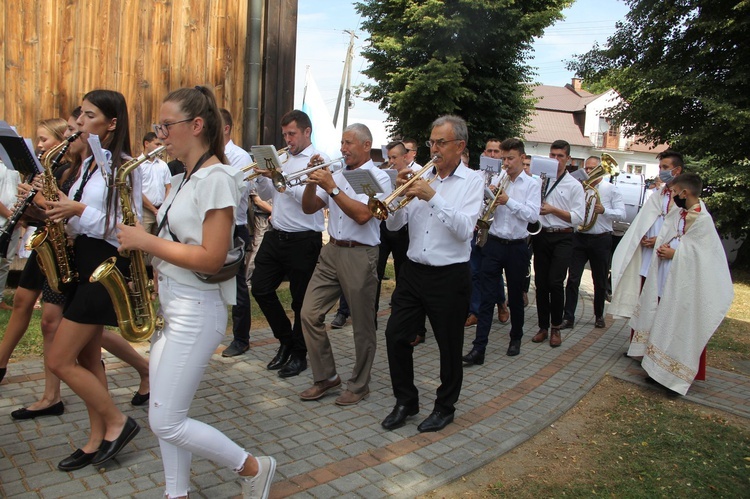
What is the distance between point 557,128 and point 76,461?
52573 millimetres

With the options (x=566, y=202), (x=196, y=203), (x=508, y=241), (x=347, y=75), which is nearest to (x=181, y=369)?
(x=196, y=203)

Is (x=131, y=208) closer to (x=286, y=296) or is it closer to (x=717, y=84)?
(x=286, y=296)

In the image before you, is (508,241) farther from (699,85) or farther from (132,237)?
(699,85)

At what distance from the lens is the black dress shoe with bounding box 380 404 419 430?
14.4 ft

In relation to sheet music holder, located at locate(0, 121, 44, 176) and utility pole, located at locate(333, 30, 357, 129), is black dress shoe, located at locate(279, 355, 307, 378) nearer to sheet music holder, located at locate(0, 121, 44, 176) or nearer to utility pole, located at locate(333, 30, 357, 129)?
sheet music holder, located at locate(0, 121, 44, 176)

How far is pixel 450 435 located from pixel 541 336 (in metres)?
3.11

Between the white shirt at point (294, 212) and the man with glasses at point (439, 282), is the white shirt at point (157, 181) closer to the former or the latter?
the white shirt at point (294, 212)

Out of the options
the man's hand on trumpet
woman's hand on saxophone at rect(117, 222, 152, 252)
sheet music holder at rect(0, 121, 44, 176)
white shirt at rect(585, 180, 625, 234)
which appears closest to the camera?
woman's hand on saxophone at rect(117, 222, 152, 252)

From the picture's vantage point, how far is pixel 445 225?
13.6 feet

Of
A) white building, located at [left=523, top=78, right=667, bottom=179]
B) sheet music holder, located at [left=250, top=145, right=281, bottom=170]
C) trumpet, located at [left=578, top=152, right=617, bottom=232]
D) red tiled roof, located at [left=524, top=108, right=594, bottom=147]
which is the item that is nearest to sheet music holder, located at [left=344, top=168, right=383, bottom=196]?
sheet music holder, located at [left=250, top=145, right=281, bottom=170]

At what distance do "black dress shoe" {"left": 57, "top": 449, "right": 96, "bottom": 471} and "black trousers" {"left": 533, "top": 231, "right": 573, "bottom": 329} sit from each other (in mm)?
5115

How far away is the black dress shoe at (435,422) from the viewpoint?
4.38 meters

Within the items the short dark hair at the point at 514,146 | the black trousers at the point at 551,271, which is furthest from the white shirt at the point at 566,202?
the short dark hair at the point at 514,146

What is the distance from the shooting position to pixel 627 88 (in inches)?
667
